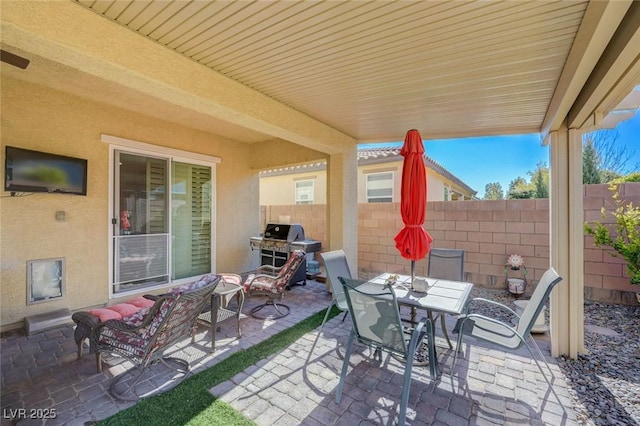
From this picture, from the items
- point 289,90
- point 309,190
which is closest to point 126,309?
point 289,90

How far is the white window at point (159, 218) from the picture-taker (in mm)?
5141

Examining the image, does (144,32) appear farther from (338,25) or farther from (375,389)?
(375,389)

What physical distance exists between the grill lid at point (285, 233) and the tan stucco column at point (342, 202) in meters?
1.18

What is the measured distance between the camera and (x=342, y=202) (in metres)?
5.86

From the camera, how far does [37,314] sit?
420 cm

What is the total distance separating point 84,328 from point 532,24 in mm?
5511

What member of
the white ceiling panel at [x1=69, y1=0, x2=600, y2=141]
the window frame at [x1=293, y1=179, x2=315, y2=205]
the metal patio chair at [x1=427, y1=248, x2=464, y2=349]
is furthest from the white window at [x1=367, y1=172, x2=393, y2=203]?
the white ceiling panel at [x1=69, y1=0, x2=600, y2=141]

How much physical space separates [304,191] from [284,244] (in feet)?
19.7

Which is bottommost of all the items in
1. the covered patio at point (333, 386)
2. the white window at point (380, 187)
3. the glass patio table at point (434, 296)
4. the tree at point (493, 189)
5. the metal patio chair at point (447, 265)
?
the covered patio at point (333, 386)

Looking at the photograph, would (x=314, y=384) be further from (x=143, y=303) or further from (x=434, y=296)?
(x=143, y=303)

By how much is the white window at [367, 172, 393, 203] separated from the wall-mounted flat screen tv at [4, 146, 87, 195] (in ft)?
Answer: 28.0

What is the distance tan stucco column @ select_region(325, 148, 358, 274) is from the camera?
19.3 feet

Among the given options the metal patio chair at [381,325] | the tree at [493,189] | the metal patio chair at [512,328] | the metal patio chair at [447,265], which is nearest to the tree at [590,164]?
the metal patio chair at [447,265]

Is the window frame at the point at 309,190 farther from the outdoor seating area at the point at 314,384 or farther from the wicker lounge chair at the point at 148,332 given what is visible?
the wicker lounge chair at the point at 148,332
